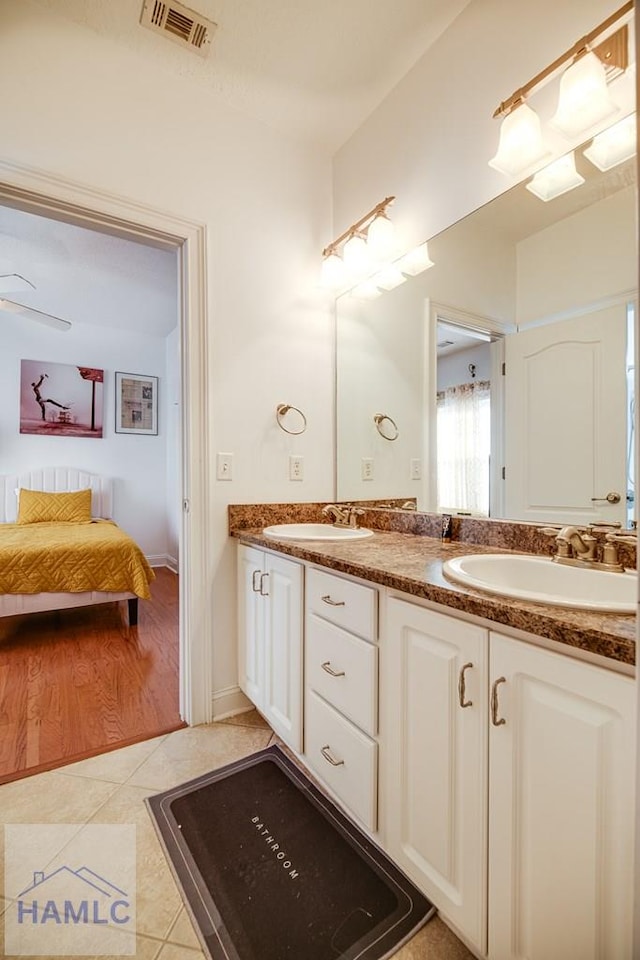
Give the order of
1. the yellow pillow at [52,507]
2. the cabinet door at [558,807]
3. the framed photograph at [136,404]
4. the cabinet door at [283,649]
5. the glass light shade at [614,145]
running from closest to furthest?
1. the cabinet door at [558,807]
2. the glass light shade at [614,145]
3. the cabinet door at [283,649]
4. the yellow pillow at [52,507]
5. the framed photograph at [136,404]

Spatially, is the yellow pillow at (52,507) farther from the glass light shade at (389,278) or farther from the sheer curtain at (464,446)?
the sheer curtain at (464,446)

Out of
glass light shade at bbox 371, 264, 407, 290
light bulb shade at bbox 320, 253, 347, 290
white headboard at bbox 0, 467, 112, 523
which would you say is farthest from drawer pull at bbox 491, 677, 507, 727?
white headboard at bbox 0, 467, 112, 523

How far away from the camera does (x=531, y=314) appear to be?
1382 mm

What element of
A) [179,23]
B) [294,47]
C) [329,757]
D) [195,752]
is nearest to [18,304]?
[179,23]

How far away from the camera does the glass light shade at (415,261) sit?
5.70ft

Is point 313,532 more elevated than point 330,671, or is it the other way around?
point 313,532

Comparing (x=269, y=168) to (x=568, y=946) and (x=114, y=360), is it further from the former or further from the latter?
(x=114, y=360)

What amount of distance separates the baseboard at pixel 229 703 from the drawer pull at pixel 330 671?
81cm

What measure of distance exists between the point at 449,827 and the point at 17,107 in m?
2.50

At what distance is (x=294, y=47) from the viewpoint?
5.39 ft

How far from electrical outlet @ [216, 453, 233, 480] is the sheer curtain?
2.98 ft

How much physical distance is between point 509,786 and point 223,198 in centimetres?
228

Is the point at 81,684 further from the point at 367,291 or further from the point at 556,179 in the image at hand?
the point at 556,179

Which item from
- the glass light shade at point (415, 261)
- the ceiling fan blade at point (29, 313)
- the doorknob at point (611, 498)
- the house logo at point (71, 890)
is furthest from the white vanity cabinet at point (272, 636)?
the ceiling fan blade at point (29, 313)
